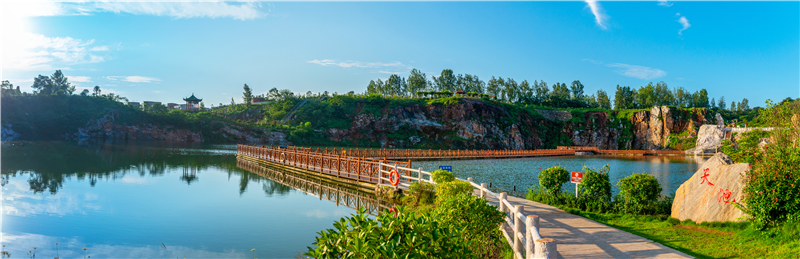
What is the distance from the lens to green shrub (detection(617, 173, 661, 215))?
33.1ft

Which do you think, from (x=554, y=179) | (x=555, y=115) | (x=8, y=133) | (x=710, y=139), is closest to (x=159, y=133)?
(x=8, y=133)

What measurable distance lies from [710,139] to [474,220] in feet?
229

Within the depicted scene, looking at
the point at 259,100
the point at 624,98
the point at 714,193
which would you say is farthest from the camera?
the point at 259,100

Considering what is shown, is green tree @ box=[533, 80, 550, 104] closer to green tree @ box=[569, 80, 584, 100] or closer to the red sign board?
green tree @ box=[569, 80, 584, 100]

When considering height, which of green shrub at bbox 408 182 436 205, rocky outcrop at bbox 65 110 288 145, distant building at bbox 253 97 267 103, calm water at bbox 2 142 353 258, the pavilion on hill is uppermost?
distant building at bbox 253 97 267 103

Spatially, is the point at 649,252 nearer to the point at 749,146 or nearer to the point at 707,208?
the point at 707,208

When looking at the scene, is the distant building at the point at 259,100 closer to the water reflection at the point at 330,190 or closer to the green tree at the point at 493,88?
the green tree at the point at 493,88

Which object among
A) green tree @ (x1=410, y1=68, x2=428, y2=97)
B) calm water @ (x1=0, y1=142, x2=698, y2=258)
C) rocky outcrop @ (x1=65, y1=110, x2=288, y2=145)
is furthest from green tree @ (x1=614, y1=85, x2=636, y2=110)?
calm water @ (x1=0, y1=142, x2=698, y2=258)

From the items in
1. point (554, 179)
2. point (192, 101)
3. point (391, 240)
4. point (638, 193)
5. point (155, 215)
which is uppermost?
point (192, 101)

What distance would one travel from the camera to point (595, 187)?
1098 centimetres

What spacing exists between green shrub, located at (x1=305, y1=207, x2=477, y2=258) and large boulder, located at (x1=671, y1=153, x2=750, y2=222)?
7.20 metres

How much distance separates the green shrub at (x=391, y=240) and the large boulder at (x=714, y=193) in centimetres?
720

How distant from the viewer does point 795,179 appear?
718cm

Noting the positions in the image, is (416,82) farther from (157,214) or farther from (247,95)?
(157,214)
